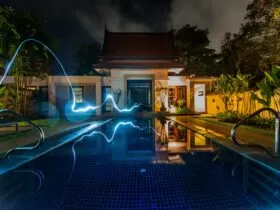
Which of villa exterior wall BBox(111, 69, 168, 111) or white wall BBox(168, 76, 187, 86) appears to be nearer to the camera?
villa exterior wall BBox(111, 69, 168, 111)

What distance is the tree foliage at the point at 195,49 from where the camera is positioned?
32.0 metres

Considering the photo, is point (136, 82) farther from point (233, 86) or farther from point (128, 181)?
point (128, 181)

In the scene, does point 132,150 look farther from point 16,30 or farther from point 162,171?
point 16,30

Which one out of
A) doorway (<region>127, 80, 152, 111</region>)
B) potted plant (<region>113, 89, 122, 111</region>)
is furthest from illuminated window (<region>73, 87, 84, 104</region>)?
doorway (<region>127, 80, 152, 111</region>)

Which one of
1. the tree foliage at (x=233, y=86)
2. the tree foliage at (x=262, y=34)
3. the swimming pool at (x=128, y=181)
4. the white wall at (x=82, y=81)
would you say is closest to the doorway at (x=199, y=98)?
the tree foliage at (x=262, y=34)

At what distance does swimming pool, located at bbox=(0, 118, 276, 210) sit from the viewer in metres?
3.22

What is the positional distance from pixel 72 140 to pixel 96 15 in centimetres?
2149

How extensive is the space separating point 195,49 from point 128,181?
3165cm

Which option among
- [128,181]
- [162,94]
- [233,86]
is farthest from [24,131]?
[162,94]

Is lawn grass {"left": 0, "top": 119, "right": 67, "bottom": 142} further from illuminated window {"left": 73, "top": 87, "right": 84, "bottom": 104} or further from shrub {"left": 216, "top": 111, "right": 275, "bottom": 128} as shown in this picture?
illuminated window {"left": 73, "top": 87, "right": 84, "bottom": 104}

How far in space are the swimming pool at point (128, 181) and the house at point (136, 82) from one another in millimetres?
13281

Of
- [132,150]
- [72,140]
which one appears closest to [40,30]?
[72,140]

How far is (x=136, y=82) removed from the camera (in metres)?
20.5

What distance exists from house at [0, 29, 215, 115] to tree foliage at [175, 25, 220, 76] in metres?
9.51
